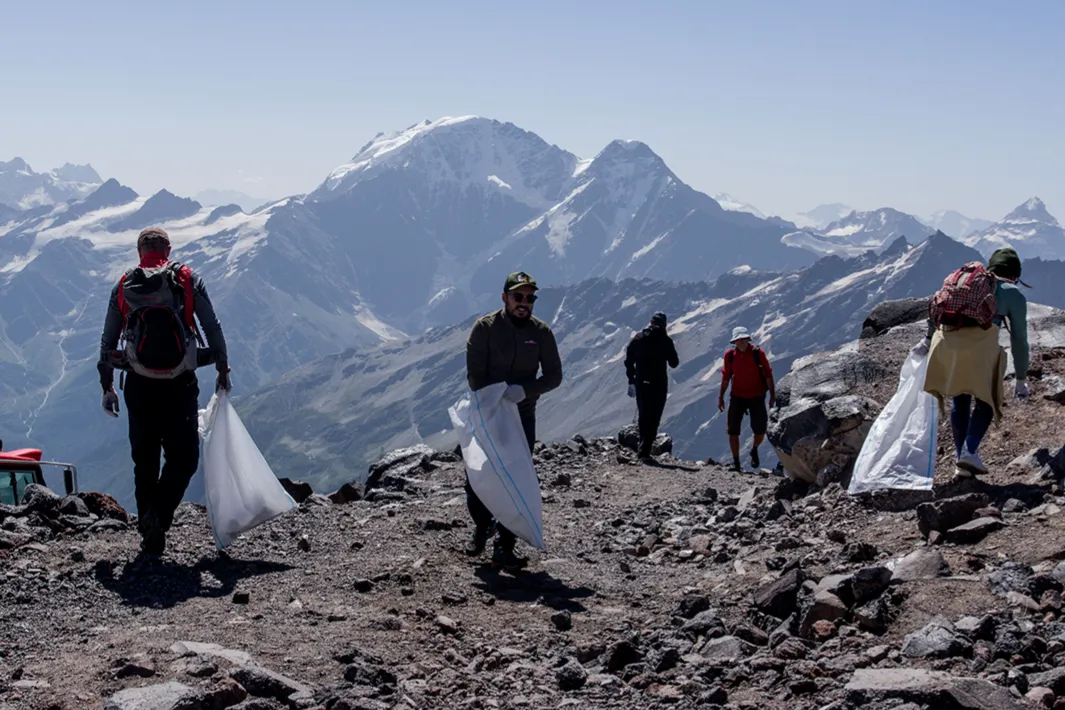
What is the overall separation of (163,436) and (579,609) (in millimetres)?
3688

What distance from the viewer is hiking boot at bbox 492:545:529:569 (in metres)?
9.81

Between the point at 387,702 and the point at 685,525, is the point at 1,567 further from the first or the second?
the point at 685,525

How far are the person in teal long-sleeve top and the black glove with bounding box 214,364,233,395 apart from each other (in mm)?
6298

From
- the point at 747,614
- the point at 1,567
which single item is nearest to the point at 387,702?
the point at 747,614

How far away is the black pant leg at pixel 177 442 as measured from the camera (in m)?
9.52

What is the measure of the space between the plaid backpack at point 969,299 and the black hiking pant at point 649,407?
29.4 ft

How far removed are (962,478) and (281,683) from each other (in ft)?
22.2

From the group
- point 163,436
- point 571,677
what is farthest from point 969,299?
point 163,436

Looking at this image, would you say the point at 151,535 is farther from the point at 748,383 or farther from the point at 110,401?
the point at 748,383

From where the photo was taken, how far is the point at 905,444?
10.7m

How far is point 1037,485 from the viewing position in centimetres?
972

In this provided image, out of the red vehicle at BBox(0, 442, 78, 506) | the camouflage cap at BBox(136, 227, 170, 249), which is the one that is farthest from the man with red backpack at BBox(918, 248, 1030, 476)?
the red vehicle at BBox(0, 442, 78, 506)

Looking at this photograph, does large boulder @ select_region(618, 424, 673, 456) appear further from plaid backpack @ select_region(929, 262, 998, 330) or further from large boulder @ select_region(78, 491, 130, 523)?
plaid backpack @ select_region(929, 262, 998, 330)

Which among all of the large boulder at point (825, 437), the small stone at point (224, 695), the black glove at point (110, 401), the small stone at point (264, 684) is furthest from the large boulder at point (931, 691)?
the large boulder at point (825, 437)
